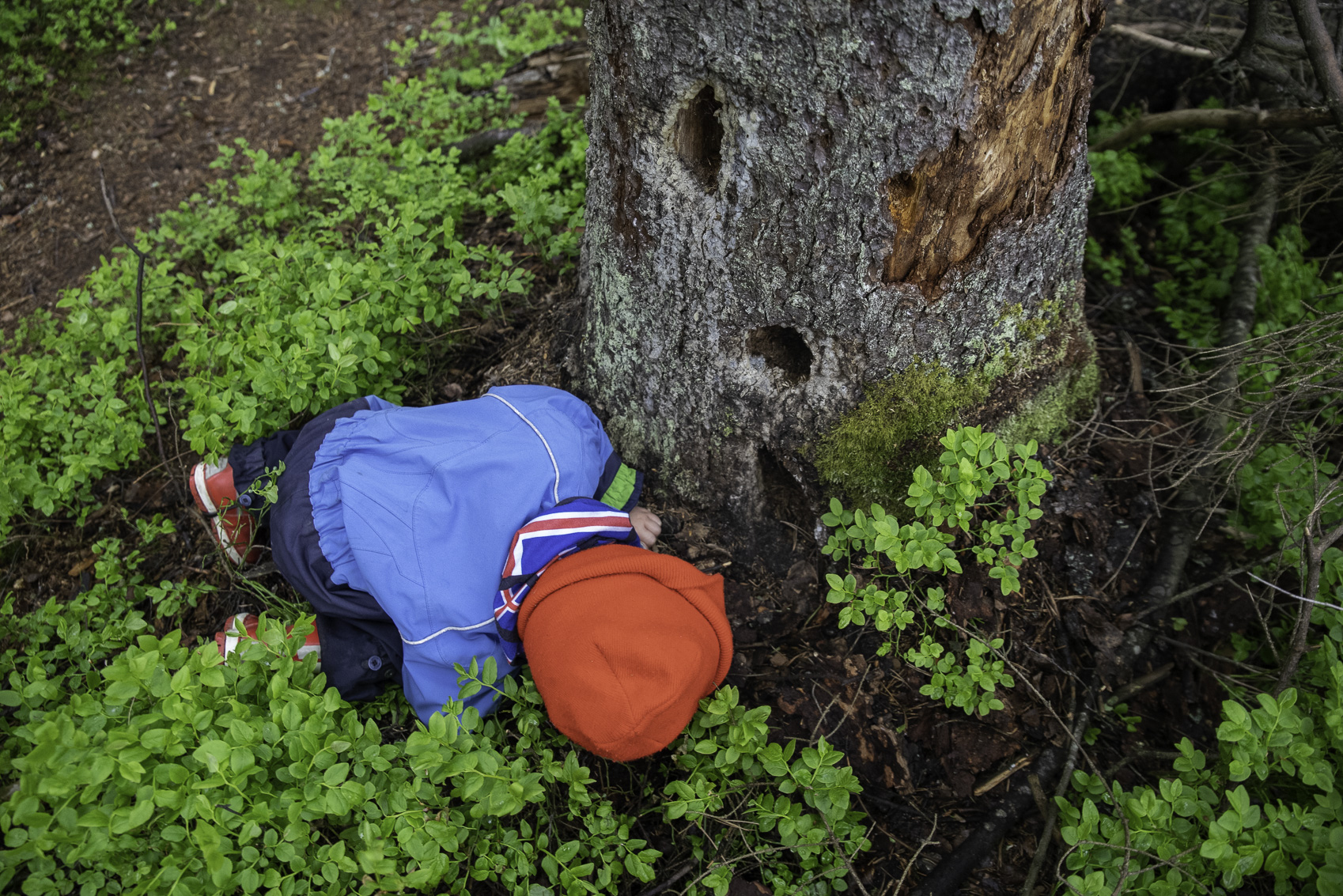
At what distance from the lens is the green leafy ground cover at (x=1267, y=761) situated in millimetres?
1700

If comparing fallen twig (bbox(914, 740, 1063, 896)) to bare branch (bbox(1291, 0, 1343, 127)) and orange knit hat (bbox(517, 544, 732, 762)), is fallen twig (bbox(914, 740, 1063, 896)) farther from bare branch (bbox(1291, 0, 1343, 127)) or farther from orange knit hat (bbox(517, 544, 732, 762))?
bare branch (bbox(1291, 0, 1343, 127))

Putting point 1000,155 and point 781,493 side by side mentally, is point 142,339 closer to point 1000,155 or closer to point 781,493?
point 781,493

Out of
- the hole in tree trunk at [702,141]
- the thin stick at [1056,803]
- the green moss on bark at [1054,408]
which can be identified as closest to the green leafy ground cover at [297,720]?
the thin stick at [1056,803]

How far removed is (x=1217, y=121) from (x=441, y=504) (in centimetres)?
383

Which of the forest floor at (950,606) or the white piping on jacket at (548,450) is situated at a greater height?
the white piping on jacket at (548,450)

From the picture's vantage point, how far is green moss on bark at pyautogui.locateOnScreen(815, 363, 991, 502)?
2291 mm

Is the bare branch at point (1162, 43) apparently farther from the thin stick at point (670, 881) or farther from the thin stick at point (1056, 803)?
the thin stick at point (670, 881)

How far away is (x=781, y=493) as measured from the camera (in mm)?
2594

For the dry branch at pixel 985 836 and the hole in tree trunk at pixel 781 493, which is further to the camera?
→ the hole in tree trunk at pixel 781 493

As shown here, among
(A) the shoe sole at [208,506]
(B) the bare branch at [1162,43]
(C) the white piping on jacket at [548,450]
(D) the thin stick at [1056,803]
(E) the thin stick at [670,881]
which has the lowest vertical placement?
(E) the thin stick at [670,881]

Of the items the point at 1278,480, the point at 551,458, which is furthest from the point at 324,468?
the point at 1278,480

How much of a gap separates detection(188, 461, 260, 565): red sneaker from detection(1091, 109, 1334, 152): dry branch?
4354mm

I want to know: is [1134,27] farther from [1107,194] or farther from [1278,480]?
[1278,480]

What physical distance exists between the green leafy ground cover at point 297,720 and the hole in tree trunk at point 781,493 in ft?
2.54
